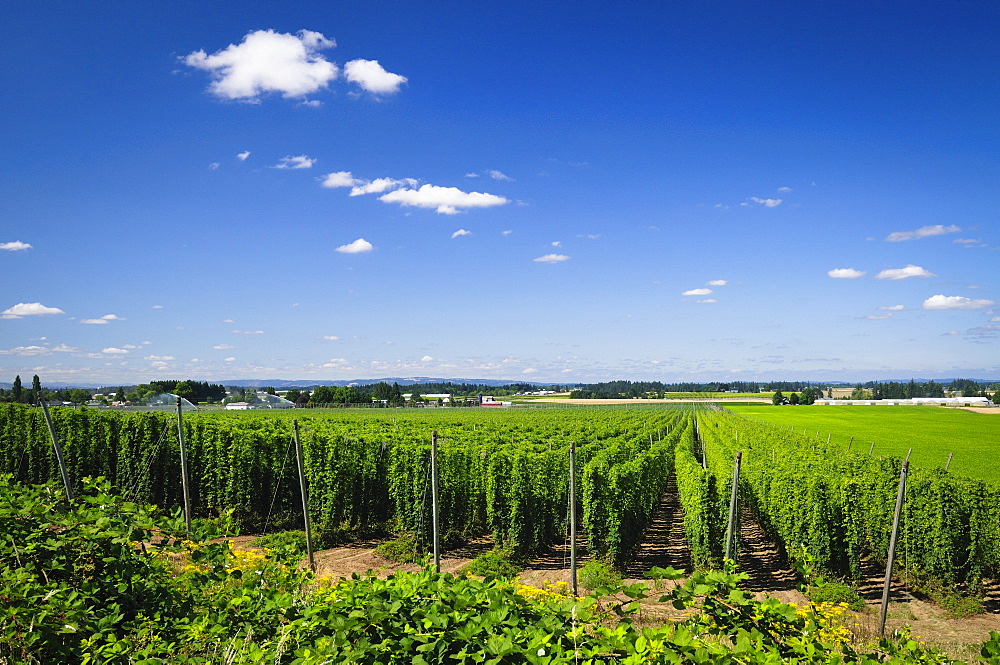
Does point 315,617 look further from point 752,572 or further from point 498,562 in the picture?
point 752,572

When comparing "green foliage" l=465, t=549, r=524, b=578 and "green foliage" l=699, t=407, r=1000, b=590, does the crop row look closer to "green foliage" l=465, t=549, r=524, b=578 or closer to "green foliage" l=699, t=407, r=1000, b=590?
"green foliage" l=465, t=549, r=524, b=578

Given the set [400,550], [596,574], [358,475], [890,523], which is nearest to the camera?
[596,574]

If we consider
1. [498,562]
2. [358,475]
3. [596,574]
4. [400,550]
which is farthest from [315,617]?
[358,475]

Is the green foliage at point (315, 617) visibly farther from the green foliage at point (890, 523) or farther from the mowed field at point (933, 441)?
the mowed field at point (933, 441)

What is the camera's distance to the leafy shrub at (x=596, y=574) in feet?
33.7

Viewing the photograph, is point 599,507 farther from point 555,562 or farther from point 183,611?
point 183,611

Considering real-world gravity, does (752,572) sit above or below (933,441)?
above

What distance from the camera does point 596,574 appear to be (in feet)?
34.8

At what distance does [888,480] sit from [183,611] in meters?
14.6

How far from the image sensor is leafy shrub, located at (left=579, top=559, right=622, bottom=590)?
33.7 feet

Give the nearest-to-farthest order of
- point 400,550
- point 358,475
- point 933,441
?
point 400,550 < point 358,475 < point 933,441

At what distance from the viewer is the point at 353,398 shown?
4232 inches

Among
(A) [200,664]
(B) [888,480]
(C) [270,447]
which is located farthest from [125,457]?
(B) [888,480]

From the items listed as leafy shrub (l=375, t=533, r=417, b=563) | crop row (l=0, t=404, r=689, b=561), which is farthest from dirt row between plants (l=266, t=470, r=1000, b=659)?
crop row (l=0, t=404, r=689, b=561)
